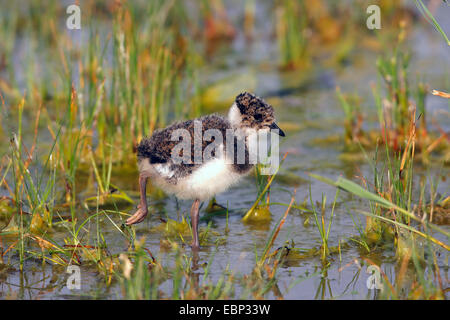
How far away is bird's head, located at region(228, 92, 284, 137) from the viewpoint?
4.45 m

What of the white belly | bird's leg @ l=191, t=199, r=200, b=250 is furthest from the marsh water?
the white belly

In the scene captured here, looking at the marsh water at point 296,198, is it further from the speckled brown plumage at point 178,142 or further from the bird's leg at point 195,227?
the speckled brown plumage at point 178,142

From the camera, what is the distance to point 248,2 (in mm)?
10852

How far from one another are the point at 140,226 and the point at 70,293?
111 cm

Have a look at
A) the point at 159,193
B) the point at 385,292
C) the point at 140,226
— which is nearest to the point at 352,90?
the point at 159,193

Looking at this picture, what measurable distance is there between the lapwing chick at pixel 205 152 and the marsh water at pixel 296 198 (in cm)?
27

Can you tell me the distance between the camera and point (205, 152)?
4.23 m

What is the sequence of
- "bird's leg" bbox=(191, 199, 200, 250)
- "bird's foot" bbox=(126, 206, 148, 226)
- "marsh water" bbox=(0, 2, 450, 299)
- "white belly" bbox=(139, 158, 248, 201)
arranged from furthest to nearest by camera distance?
1. "bird's foot" bbox=(126, 206, 148, 226)
2. "bird's leg" bbox=(191, 199, 200, 250)
3. "white belly" bbox=(139, 158, 248, 201)
4. "marsh water" bbox=(0, 2, 450, 299)

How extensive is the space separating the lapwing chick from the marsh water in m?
0.27

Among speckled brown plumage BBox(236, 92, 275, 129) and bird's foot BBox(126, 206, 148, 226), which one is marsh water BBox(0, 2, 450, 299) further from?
speckled brown plumage BBox(236, 92, 275, 129)

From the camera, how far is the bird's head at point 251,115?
445cm

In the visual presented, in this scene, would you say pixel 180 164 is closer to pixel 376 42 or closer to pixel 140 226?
pixel 140 226

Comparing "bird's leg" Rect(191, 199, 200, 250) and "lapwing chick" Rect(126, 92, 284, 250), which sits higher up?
"lapwing chick" Rect(126, 92, 284, 250)

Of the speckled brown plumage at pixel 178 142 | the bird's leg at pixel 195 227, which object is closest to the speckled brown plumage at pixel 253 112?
the speckled brown plumage at pixel 178 142
